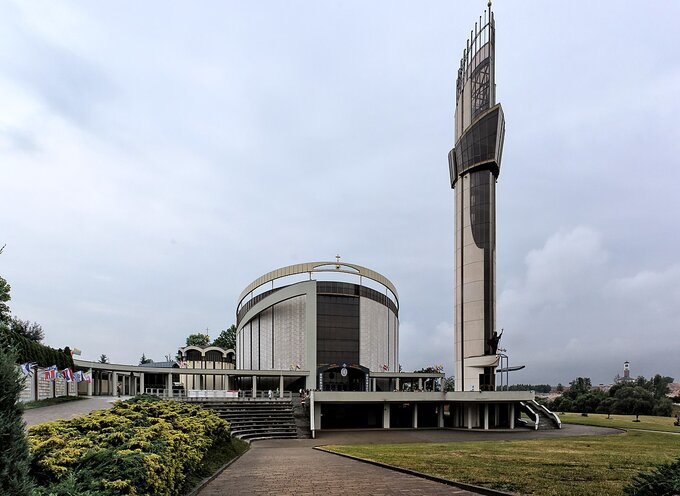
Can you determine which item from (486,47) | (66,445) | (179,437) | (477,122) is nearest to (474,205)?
(477,122)

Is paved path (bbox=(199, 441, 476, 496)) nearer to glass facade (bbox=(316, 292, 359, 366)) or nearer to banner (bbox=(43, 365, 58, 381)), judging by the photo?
banner (bbox=(43, 365, 58, 381))

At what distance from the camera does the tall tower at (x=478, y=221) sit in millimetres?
40531

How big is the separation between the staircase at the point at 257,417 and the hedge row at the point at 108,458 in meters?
18.5

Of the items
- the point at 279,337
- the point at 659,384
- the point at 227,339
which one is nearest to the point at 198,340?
the point at 227,339

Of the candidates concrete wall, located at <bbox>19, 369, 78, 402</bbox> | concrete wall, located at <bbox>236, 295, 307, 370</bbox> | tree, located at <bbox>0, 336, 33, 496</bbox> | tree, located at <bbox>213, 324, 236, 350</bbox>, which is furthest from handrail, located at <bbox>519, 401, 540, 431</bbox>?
tree, located at <bbox>213, 324, 236, 350</bbox>

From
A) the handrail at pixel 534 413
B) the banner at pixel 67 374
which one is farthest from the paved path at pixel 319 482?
the handrail at pixel 534 413

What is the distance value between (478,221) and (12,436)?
133 ft

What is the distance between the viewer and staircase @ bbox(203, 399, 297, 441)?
1158 inches

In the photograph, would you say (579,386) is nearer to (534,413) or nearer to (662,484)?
(534,413)

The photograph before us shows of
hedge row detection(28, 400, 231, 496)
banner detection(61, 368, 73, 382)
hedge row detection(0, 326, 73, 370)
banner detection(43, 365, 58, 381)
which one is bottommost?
Answer: banner detection(61, 368, 73, 382)

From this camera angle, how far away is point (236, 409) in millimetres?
33031

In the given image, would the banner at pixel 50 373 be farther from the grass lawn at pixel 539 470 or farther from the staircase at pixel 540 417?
the staircase at pixel 540 417

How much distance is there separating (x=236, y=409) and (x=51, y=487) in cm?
2839

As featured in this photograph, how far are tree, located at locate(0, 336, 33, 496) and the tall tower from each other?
3847 cm
